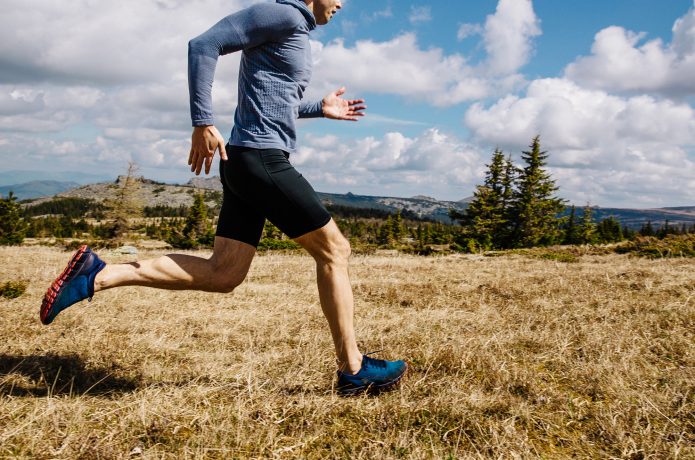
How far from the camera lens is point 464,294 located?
685cm

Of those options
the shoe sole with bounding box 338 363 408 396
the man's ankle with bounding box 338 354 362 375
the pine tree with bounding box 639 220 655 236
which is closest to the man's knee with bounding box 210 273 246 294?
the man's ankle with bounding box 338 354 362 375

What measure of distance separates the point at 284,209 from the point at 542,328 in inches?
132

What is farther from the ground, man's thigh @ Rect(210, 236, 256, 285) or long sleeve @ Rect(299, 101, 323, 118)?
long sleeve @ Rect(299, 101, 323, 118)

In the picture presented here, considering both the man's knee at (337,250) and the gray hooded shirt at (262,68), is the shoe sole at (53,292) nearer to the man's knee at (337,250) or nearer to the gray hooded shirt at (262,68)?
the gray hooded shirt at (262,68)

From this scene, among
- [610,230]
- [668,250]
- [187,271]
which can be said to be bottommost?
[610,230]

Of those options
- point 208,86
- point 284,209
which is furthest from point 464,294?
point 208,86

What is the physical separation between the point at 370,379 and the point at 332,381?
29 centimetres

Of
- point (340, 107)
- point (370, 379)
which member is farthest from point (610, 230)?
point (370, 379)

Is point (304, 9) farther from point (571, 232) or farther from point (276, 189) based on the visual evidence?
point (571, 232)

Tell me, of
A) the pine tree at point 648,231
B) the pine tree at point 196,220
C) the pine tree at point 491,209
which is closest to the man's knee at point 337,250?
the pine tree at point 491,209

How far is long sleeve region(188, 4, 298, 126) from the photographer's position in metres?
2.57

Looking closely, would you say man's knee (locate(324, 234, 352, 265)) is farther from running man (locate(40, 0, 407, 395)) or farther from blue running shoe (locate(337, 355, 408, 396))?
blue running shoe (locate(337, 355, 408, 396))

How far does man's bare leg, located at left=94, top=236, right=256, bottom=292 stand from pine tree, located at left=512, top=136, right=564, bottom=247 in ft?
176

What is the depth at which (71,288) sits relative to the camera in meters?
2.62
